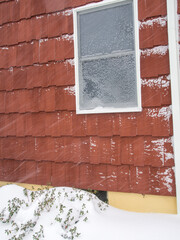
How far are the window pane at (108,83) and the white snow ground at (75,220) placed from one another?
1153 mm

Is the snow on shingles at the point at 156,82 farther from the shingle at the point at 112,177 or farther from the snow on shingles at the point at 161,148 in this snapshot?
the shingle at the point at 112,177

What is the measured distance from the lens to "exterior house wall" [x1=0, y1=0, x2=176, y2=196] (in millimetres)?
2688

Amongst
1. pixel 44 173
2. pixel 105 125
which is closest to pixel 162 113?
pixel 105 125

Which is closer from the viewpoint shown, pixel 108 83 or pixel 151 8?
pixel 151 8

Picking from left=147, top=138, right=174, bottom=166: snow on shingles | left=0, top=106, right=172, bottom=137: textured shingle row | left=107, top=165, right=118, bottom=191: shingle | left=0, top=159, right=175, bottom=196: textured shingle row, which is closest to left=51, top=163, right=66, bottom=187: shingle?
left=0, top=159, right=175, bottom=196: textured shingle row

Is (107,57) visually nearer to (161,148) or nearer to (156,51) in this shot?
(156,51)

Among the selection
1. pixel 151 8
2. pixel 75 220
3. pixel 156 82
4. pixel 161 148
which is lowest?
pixel 75 220

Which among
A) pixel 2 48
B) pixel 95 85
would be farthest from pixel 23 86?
pixel 95 85

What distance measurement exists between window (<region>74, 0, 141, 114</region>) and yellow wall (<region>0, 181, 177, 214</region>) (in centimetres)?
103

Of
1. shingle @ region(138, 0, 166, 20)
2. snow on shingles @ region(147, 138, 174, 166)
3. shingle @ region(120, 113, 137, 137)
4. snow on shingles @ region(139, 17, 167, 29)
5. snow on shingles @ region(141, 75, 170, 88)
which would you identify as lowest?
snow on shingles @ region(147, 138, 174, 166)

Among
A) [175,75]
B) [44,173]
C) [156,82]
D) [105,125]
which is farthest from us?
[44,173]

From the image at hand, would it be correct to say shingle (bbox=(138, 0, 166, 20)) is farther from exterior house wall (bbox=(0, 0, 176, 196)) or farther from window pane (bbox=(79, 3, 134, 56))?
window pane (bbox=(79, 3, 134, 56))

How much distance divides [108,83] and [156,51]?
678 mm

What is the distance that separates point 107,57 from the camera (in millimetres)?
2980
